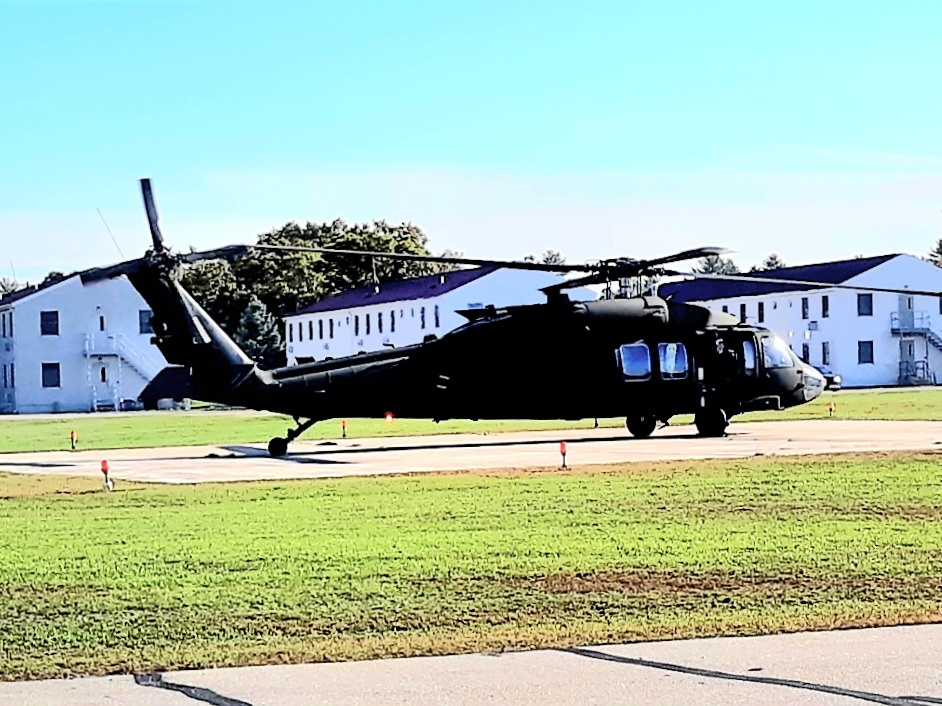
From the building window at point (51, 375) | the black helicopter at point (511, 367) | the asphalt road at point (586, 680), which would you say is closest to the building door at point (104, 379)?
the building window at point (51, 375)

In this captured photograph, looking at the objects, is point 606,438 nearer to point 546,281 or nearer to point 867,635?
point 867,635

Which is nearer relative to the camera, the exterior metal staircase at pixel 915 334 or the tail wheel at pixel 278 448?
the tail wheel at pixel 278 448

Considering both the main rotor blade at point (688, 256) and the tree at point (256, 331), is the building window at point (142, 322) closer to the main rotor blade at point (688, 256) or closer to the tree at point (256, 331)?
the tree at point (256, 331)

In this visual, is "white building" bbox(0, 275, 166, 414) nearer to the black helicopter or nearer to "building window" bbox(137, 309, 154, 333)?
"building window" bbox(137, 309, 154, 333)

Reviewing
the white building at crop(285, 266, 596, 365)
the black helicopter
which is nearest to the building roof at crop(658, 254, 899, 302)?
the white building at crop(285, 266, 596, 365)

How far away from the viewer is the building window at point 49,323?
3593 inches

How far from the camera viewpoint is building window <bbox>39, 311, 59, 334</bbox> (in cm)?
9125

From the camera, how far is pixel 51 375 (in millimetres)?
91250

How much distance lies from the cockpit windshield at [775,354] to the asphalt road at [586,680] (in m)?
26.0

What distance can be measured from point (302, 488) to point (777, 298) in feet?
266

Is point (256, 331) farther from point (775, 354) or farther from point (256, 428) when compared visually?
point (775, 354)

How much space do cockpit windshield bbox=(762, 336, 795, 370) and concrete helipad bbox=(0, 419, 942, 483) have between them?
5.66 ft

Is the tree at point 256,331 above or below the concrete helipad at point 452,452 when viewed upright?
above

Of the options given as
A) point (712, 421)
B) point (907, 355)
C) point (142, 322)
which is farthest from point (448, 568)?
point (907, 355)
